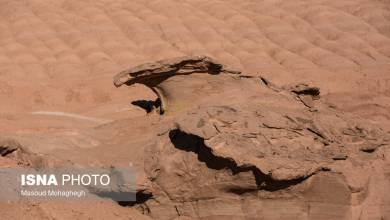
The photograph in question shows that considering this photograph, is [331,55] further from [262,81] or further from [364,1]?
[262,81]

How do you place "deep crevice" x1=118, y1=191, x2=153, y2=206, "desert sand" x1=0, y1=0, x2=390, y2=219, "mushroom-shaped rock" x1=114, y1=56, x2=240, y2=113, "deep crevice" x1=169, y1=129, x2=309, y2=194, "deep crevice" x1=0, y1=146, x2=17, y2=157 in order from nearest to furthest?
"deep crevice" x1=169, y1=129, x2=309, y2=194, "desert sand" x1=0, y1=0, x2=390, y2=219, "deep crevice" x1=118, y1=191, x2=153, y2=206, "deep crevice" x1=0, y1=146, x2=17, y2=157, "mushroom-shaped rock" x1=114, y1=56, x2=240, y2=113

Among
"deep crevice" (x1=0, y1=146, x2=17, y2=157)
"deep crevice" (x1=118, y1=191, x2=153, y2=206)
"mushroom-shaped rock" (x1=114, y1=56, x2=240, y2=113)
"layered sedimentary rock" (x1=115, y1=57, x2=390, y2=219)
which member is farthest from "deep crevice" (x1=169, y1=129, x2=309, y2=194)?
"deep crevice" (x1=0, y1=146, x2=17, y2=157)

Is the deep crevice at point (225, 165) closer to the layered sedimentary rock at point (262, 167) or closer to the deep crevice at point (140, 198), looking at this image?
the layered sedimentary rock at point (262, 167)

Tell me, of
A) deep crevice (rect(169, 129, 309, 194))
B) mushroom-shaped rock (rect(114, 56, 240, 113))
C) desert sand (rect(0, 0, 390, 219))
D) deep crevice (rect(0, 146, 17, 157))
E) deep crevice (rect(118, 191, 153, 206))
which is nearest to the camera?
deep crevice (rect(169, 129, 309, 194))

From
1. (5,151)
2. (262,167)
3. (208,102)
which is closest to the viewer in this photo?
(262,167)

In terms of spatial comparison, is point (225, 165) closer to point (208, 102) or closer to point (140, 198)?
point (140, 198)

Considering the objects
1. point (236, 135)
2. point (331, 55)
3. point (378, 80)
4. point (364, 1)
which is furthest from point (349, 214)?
point (364, 1)

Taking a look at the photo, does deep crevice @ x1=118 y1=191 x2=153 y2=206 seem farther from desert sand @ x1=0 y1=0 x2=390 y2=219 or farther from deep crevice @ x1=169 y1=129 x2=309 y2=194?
deep crevice @ x1=169 y1=129 x2=309 y2=194

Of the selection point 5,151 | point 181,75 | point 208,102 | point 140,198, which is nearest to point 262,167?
point 140,198
